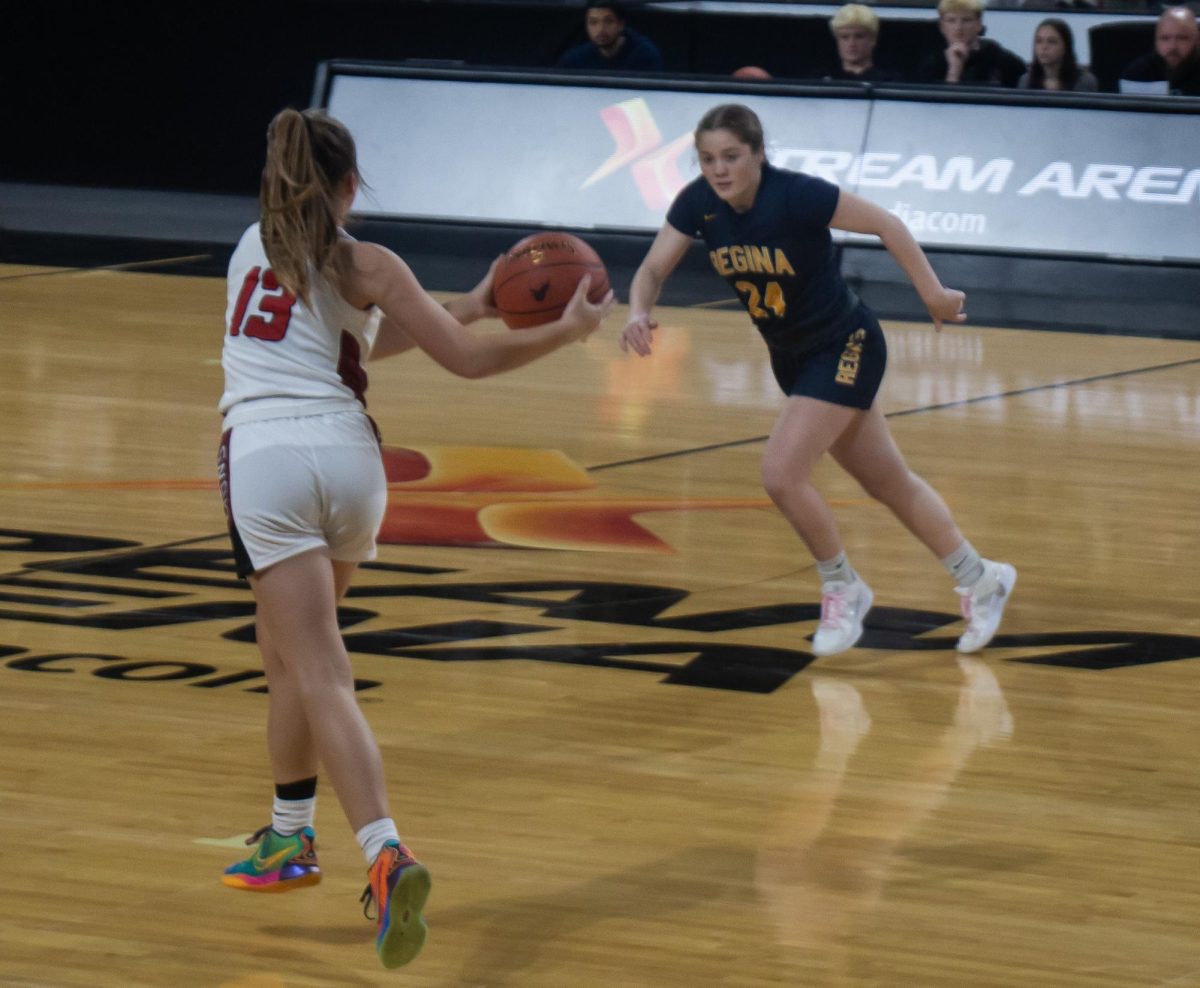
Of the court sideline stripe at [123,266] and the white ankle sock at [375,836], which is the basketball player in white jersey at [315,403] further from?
the court sideline stripe at [123,266]

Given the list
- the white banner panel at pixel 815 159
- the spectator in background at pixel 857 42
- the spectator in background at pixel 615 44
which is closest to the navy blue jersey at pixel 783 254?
the white banner panel at pixel 815 159

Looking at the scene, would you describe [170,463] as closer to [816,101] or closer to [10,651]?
[10,651]

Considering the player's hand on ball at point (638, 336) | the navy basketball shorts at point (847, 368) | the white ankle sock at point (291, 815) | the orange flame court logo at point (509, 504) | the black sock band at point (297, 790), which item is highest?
the player's hand on ball at point (638, 336)

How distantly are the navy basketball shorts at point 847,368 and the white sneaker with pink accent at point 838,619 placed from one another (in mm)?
547

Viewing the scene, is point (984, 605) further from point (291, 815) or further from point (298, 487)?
point (298, 487)

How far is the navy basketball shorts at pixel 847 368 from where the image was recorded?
6.22m

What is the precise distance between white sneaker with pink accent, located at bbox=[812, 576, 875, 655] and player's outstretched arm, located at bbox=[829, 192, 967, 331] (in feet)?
2.77

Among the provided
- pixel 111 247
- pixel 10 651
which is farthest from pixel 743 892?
pixel 111 247

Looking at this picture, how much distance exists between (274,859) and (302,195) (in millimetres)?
1313

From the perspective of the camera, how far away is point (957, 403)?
10.9m

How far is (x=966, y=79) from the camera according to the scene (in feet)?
49.5

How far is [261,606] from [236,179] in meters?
17.1

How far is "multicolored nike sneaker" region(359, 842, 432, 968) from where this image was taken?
3.64 metres

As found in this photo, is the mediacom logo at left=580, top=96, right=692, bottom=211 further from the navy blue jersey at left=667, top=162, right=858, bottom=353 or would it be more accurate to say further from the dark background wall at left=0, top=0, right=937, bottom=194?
the navy blue jersey at left=667, top=162, right=858, bottom=353
